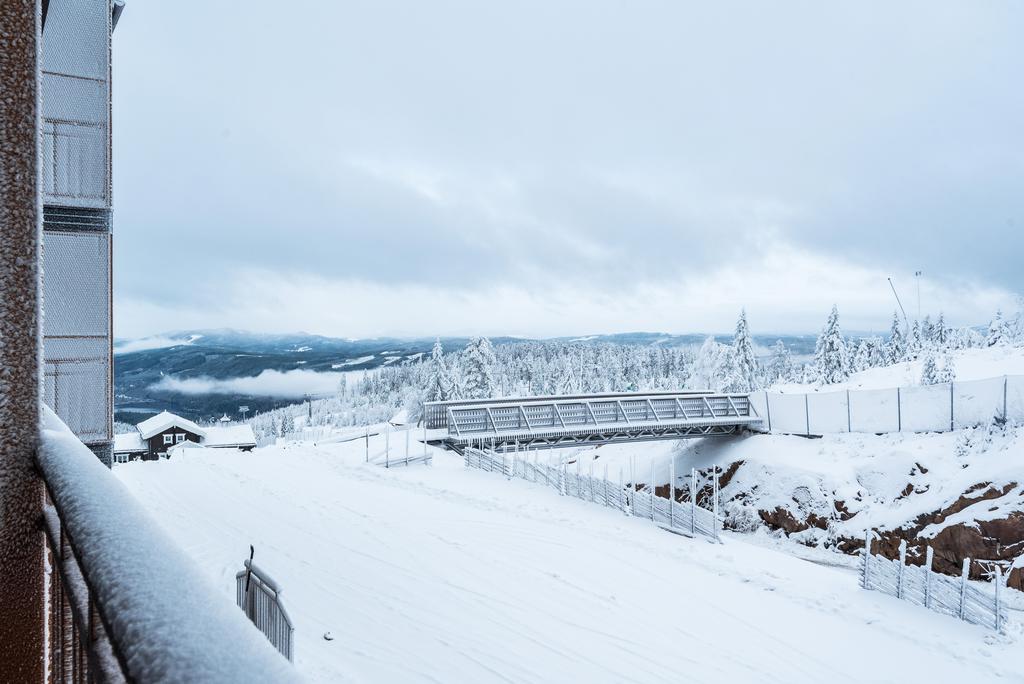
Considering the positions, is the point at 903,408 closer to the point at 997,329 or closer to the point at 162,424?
the point at 162,424

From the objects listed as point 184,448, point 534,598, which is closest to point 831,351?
point 184,448

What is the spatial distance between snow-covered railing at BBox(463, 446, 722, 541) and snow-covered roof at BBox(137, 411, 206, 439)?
28.2 metres

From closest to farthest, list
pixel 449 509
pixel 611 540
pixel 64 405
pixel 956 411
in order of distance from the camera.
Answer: pixel 64 405 → pixel 611 540 → pixel 449 509 → pixel 956 411

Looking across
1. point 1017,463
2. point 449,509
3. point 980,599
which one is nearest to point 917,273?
point 1017,463

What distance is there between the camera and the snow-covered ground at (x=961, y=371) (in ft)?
98.3

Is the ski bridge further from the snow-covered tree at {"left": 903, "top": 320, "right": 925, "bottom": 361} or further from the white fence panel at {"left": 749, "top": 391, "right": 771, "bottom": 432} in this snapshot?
the snow-covered tree at {"left": 903, "top": 320, "right": 925, "bottom": 361}

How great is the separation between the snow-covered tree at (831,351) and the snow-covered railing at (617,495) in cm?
3799

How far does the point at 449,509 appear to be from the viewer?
13891 mm

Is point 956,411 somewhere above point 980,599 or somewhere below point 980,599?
above

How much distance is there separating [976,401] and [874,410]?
3.24 meters

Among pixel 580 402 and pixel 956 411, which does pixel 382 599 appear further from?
pixel 956 411

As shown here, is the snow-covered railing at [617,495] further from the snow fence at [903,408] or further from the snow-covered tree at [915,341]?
the snow-covered tree at [915,341]

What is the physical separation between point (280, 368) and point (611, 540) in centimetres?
17691

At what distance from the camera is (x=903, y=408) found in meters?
23.1
